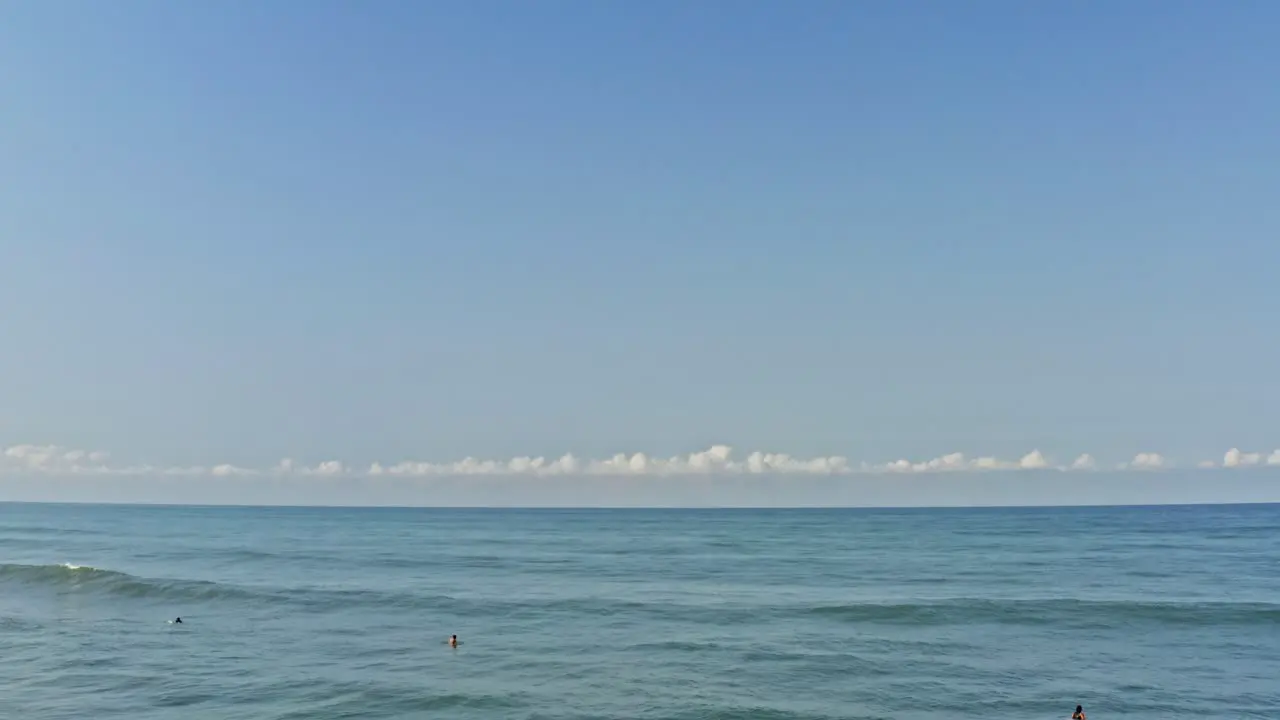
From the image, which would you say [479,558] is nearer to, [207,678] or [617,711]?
[207,678]

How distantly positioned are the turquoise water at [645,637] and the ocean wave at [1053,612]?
0.28 metres

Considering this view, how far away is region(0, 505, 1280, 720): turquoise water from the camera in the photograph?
35.7m

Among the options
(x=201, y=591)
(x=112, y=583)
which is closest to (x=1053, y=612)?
(x=201, y=591)

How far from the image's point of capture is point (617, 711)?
34125mm

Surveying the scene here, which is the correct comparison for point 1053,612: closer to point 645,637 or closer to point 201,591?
point 645,637

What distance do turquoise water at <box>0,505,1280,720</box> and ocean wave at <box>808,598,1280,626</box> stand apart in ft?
0.93

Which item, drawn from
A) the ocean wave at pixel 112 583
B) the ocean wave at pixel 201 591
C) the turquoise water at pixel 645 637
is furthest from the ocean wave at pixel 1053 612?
the ocean wave at pixel 112 583

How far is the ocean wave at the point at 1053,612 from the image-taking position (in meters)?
53.2

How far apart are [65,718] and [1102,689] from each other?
1690 inches

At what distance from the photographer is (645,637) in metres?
48.6

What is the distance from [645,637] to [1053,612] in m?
27.5

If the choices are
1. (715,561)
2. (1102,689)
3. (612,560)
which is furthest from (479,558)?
(1102,689)

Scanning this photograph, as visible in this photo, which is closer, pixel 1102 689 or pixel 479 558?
pixel 1102 689

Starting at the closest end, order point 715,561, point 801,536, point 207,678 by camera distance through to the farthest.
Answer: point 207,678, point 715,561, point 801,536
